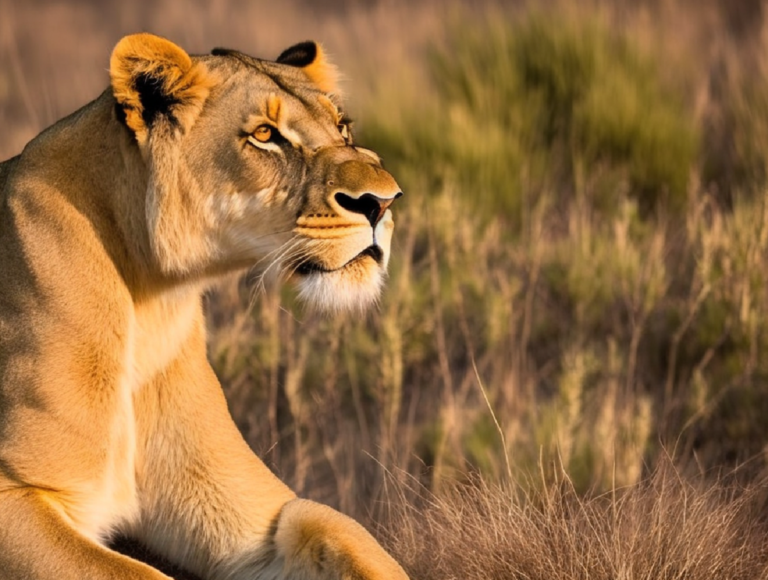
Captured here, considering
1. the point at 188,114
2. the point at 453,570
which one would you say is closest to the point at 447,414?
the point at 453,570

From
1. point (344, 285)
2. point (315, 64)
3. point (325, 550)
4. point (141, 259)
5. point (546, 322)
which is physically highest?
point (315, 64)

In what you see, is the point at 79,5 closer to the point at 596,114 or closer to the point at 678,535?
the point at 596,114

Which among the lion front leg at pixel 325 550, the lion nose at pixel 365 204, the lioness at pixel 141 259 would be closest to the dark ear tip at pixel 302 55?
the lioness at pixel 141 259

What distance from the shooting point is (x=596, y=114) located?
749 centimetres

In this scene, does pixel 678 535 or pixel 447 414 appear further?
pixel 447 414

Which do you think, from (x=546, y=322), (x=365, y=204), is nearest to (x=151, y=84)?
(x=365, y=204)

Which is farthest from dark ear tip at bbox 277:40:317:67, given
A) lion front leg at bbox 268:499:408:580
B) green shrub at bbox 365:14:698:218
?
green shrub at bbox 365:14:698:218

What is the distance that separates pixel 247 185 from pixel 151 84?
1.06 feet

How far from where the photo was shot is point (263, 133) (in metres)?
3.23

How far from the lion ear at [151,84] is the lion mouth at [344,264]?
1.38 feet

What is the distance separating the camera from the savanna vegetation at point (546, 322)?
3.68 metres

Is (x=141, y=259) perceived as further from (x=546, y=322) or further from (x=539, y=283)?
(x=539, y=283)

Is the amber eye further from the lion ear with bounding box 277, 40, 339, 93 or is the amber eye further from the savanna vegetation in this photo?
the lion ear with bounding box 277, 40, 339, 93

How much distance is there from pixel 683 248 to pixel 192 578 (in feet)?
11.7
